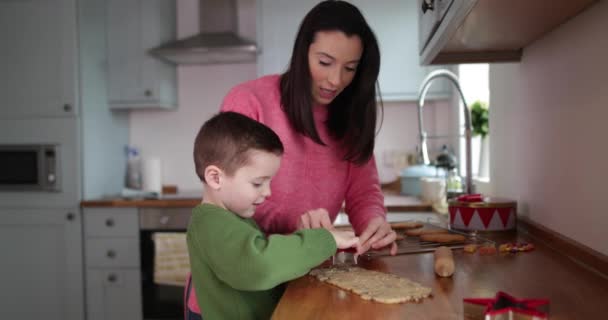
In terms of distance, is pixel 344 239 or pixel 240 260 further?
pixel 344 239

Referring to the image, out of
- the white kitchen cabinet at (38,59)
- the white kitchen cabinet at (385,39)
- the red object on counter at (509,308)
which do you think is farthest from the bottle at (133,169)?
the red object on counter at (509,308)

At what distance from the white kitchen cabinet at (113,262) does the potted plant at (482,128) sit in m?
1.78

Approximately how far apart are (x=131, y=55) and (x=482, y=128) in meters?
2.03

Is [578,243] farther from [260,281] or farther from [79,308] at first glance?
[79,308]

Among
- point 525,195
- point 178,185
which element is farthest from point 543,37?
point 178,185

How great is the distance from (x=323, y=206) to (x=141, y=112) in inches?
98.1

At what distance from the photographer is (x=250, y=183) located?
37.6 inches

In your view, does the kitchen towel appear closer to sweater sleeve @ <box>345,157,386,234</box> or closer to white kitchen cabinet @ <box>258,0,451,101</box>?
white kitchen cabinet @ <box>258,0,451,101</box>

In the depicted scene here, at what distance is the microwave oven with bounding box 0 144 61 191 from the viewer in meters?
2.96

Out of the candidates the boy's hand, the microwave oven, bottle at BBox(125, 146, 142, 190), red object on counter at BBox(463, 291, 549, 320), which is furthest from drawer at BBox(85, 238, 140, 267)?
red object on counter at BBox(463, 291, 549, 320)

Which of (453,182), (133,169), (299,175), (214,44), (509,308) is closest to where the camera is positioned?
(509,308)

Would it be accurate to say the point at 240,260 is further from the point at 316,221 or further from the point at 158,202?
the point at 158,202

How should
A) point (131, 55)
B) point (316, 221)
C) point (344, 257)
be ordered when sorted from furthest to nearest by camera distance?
point (131, 55)
point (344, 257)
point (316, 221)

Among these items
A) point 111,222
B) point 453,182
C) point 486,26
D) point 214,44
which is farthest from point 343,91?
point 111,222
